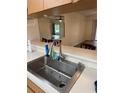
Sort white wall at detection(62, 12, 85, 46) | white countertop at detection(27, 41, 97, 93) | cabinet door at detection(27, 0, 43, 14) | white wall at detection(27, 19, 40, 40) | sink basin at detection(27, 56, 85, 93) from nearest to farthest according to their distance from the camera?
white countertop at detection(27, 41, 97, 93)
sink basin at detection(27, 56, 85, 93)
cabinet door at detection(27, 0, 43, 14)
white wall at detection(27, 19, 40, 40)
white wall at detection(62, 12, 85, 46)

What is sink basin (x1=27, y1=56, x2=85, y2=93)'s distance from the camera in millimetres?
1408

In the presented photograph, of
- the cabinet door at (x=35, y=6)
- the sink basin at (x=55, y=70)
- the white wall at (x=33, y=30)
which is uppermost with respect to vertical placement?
the cabinet door at (x=35, y=6)

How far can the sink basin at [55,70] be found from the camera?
4.62 ft

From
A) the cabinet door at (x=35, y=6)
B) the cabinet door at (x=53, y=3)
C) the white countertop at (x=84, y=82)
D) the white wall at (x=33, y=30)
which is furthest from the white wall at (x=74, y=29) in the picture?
the white countertop at (x=84, y=82)

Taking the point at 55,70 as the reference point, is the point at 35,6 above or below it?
above

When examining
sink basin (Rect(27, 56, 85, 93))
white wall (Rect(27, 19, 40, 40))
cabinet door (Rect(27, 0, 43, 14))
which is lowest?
sink basin (Rect(27, 56, 85, 93))

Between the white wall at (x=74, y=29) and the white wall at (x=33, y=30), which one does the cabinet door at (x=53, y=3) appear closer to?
the white wall at (x=33, y=30)

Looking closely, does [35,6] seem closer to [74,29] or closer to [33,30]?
[33,30]

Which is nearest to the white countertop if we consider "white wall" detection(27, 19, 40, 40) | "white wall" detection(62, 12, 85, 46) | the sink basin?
the sink basin

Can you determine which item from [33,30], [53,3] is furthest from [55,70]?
[33,30]

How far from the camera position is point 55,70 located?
169 centimetres

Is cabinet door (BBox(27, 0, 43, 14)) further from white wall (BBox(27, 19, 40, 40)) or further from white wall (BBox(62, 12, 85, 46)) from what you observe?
white wall (BBox(62, 12, 85, 46))

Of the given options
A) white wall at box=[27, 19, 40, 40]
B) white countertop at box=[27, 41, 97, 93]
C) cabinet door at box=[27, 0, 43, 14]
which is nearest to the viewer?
white countertop at box=[27, 41, 97, 93]
